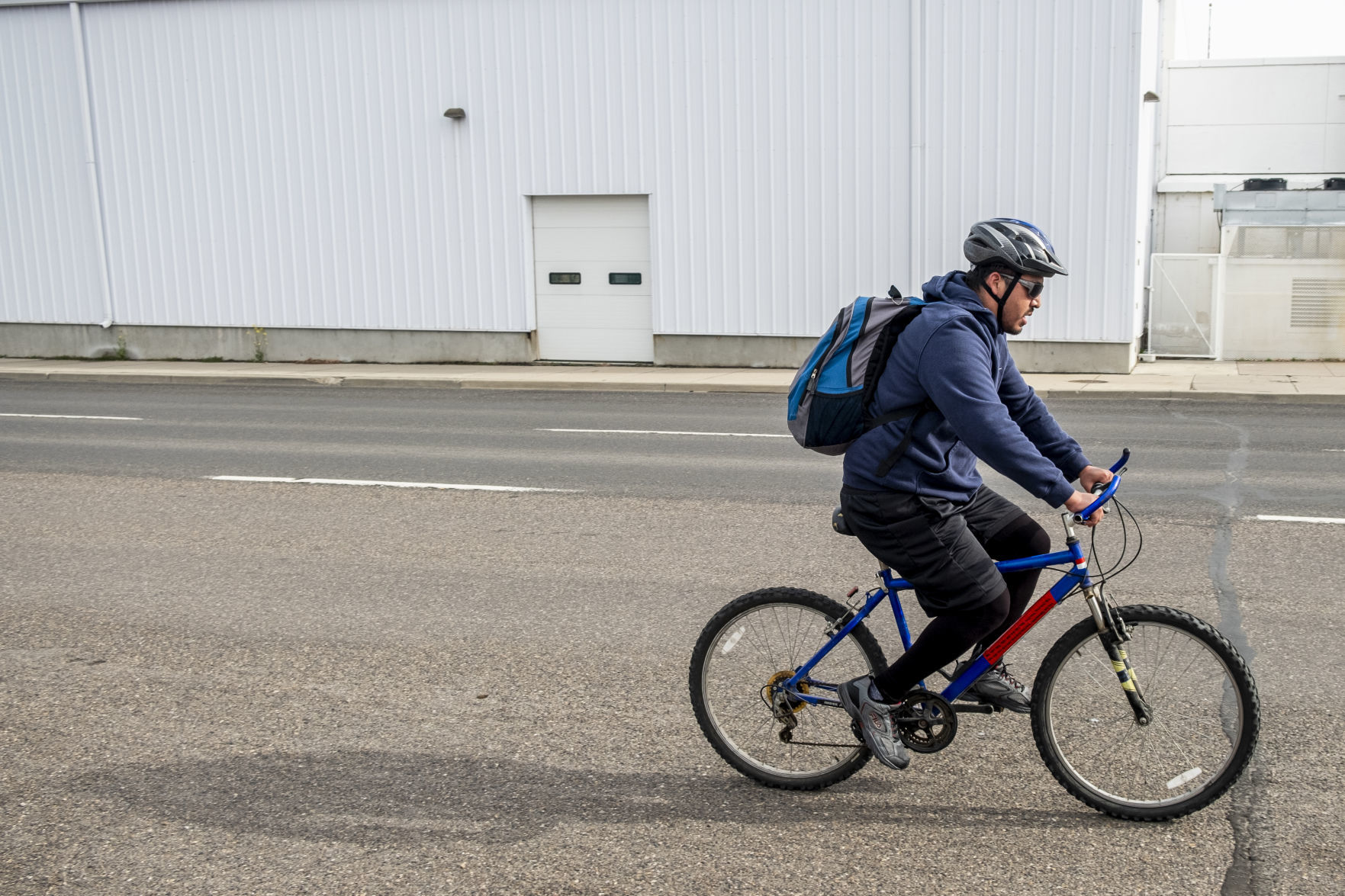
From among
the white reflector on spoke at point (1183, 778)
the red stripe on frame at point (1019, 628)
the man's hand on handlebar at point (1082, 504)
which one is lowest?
the white reflector on spoke at point (1183, 778)

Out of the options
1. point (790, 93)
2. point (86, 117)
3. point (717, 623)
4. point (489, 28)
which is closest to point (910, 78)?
point (790, 93)

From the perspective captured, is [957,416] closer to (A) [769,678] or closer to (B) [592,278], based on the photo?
(A) [769,678]

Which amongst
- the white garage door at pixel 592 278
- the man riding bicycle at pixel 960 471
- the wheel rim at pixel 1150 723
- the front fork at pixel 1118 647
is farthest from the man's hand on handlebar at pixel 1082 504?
the white garage door at pixel 592 278

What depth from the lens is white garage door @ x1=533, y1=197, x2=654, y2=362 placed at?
794 inches

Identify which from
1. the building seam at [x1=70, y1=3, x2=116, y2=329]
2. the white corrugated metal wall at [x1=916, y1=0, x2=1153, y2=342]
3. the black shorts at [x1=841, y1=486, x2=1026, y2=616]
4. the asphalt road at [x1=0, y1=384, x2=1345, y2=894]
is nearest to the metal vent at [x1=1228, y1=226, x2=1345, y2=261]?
the white corrugated metal wall at [x1=916, y1=0, x2=1153, y2=342]

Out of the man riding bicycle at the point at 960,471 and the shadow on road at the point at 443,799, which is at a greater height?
the man riding bicycle at the point at 960,471

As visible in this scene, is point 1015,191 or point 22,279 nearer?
point 1015,191

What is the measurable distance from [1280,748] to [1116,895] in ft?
4.38

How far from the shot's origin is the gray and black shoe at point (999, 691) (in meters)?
4.10

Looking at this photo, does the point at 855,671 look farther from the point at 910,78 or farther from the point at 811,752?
the point at 910,78

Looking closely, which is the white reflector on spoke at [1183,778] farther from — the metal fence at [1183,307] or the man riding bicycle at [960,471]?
the metal fence at [1183,307]

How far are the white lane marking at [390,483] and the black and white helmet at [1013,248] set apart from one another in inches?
237

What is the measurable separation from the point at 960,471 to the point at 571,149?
16.7m

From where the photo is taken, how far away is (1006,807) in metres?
4.13
